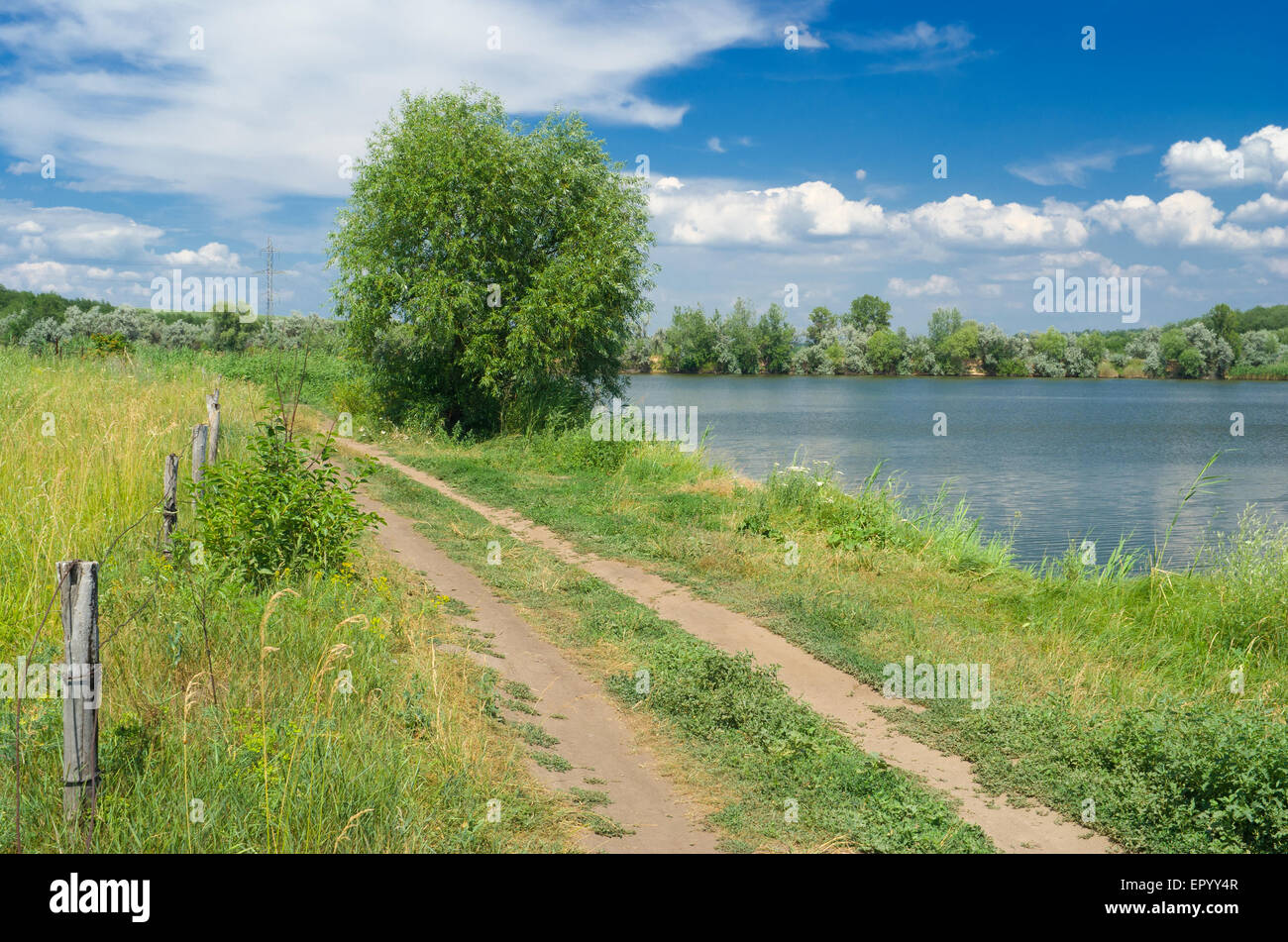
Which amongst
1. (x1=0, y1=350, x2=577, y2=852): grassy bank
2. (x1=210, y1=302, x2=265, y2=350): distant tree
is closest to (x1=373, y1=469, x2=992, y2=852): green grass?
(x1=0, y1=350, x2=577, y2=852): grassy bank

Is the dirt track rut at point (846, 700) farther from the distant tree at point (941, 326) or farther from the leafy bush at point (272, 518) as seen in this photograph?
the distant tree at point (941, 326)

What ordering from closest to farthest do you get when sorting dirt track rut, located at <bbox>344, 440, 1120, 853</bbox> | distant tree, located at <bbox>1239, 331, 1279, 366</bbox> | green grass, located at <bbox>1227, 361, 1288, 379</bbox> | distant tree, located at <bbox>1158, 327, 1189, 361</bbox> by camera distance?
dirt track rut, located at <bbox>344, 440, 1120, 853</bbox> → green grass, located at <bbox>1227, 361, 1288, 379</bbox> → distant tree, located at <bbox>1158, 327, 1189, 361</bbox> → distant tree, located at <bbox>1239, 331, 1279, 366</bbox>

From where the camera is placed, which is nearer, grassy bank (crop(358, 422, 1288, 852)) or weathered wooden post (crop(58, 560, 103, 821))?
weathered wooden post (crop(58, 560, 103, 821))

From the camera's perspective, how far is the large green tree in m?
21.8

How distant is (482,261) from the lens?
22.3m

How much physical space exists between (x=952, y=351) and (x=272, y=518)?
99.7m

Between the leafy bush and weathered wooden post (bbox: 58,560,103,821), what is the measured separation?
3.30 metres

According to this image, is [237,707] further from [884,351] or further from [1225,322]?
[1225,322]

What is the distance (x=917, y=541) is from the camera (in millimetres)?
12758

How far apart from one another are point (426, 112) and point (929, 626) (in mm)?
18914

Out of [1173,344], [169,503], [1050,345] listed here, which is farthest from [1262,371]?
[169,503]

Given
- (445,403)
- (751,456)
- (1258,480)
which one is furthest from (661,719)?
(1258,480)

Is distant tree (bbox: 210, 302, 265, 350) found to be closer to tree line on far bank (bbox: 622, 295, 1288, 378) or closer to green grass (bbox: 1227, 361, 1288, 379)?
tree line on far bank (bbox: 622, 295, 1288, 378)
